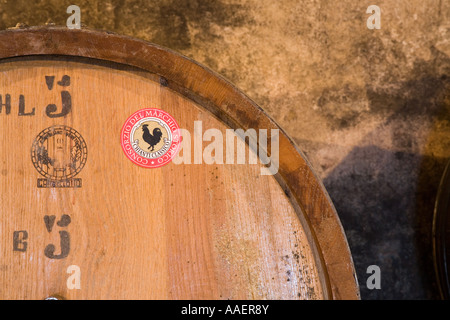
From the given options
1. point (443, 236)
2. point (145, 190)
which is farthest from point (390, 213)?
point (145, 190)

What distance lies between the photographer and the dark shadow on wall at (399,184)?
230 cm

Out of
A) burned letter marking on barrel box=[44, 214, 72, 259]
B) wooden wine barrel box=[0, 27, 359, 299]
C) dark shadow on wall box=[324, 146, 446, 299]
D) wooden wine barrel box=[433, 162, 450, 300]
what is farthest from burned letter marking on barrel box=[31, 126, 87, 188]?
wooden wine barrel box=[433, 162, 450, 300]

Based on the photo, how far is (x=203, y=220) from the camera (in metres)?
1.26

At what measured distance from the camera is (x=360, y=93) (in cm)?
228

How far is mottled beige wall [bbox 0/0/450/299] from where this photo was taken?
A: 222 cm

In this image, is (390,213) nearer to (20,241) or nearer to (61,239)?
(61,239)

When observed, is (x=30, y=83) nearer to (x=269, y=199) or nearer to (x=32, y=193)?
(x=32, y=193)

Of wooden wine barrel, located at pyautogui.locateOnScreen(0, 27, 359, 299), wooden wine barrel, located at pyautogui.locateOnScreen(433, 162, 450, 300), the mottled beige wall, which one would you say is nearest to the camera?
wooden wine barrel, located at pyautogui.locateOnScreen(0, 27, 359, 299)

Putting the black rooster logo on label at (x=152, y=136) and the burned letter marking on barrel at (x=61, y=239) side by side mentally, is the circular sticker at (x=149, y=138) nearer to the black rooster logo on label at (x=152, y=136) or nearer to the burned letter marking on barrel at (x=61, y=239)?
the black rooster logo on label at (x=152, y=136)

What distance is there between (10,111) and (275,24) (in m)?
1.54

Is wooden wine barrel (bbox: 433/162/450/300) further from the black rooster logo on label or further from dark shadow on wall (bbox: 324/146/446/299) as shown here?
the black rooster logo on label

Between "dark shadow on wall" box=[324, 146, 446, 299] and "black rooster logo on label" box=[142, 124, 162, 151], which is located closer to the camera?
"black rooster logo on label" box=[142, 124, 162, 151]
